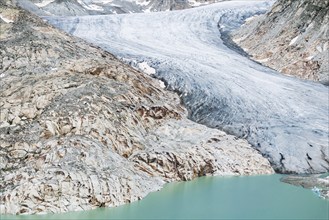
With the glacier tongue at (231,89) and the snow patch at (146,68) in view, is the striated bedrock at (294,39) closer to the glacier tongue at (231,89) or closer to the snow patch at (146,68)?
the glacier tongue at (231,89)

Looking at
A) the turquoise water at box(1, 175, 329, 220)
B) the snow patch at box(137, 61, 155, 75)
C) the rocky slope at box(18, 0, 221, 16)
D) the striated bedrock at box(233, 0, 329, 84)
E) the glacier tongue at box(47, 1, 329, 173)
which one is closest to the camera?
the turquoise water at box(1, 175, 329, 220)

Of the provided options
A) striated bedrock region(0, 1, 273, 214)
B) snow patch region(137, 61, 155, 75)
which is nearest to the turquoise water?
striated bedrock region(0, 1, 273, 214)

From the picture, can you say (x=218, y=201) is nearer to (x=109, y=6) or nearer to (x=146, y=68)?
(x=146, y=68)

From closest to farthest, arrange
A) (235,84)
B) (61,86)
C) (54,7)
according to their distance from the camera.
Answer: (61,86), (235,84), (54,7)

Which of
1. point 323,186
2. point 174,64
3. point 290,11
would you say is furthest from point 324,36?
point 323,186

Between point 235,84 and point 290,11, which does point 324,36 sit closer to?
point 290,11

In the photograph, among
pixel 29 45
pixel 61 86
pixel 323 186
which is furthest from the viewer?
pixel 29 45

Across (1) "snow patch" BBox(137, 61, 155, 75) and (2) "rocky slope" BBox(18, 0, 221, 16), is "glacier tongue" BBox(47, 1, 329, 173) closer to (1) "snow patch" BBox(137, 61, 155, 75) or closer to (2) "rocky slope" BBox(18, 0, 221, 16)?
(1) "snow patch" BBox(137, 61, 155, 75)
